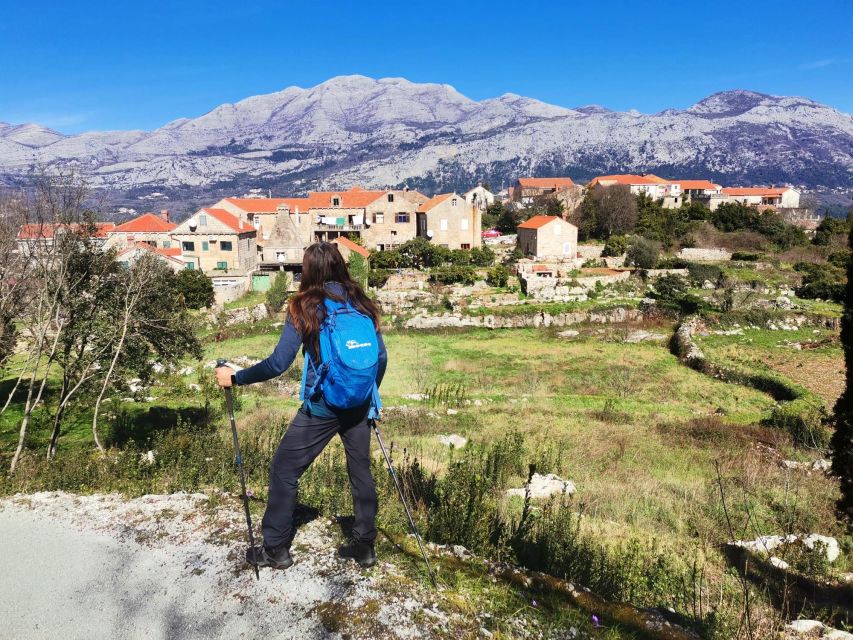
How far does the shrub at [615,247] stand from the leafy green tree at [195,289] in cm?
3232

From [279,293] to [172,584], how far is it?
1339 inches

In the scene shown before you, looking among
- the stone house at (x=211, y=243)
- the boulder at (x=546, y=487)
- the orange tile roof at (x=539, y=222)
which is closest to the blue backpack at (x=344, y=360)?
the boulder at (x=546, y=487)

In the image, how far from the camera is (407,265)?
42.7m

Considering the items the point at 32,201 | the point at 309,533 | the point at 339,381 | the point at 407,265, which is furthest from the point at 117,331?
the point at 407,265

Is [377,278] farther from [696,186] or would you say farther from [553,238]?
[696,186]

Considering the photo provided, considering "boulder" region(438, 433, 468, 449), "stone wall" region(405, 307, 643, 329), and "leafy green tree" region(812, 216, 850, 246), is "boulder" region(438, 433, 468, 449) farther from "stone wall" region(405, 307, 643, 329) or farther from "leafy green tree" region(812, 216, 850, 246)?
"leafy green tree" region(812, 216, 850, 246)

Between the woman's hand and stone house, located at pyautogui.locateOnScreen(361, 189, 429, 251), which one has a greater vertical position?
stone house, located at pyautogui.locateOnScreen(361, 189, 429, 251)

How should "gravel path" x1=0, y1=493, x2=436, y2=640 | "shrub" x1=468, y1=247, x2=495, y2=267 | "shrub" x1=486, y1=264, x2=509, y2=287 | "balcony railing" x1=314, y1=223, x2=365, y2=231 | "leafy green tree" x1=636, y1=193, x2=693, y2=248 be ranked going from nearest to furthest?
"gravel path" x1=0, y1=493, x2=436, y2=640, "shrub" x1=486, y1=264, x2=509, y2=287, "shrub" x1=468, y1=247, x2=495, y2=267, "leafy green tree" x1=636, y1=193, x2=693, y2=248, "balcony railing" x1=314, y1=223, x2=365, y2=231

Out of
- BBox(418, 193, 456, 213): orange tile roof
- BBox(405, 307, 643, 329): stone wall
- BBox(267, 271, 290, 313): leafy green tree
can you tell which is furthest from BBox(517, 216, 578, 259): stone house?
BBox(267, 271, 290, 313): leafy green tree

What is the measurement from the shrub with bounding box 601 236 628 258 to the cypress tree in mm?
40572

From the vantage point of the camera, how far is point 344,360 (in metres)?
3.57

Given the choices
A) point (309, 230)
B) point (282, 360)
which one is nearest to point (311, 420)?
point (282, 360)

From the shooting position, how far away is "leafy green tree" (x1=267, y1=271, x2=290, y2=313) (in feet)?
115

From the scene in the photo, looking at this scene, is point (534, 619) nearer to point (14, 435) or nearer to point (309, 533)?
point (309, 533)
